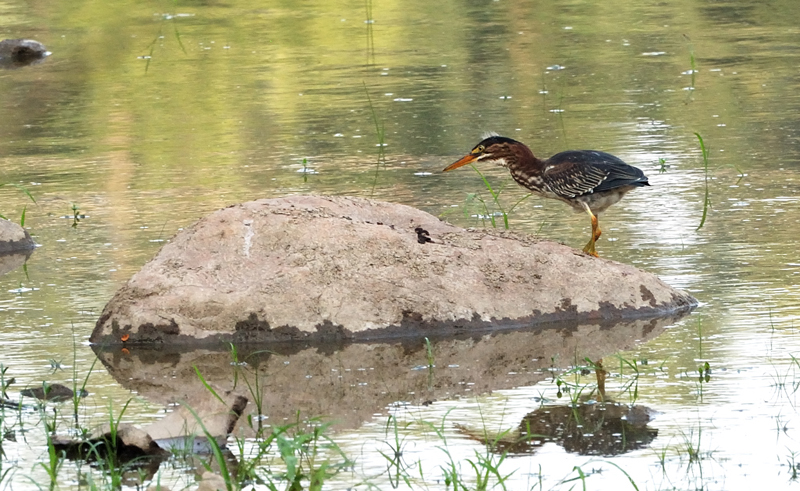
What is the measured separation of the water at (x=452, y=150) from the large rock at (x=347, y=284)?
0.40 meters

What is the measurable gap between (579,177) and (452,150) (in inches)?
145

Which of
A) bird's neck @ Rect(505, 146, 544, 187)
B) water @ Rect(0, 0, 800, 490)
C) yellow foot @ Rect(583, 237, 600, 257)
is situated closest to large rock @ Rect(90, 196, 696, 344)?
water @ Rect(0, 0, 800, 490)

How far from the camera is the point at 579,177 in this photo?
27.2 feet

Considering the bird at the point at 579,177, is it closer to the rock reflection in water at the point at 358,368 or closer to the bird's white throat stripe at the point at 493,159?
the bird's white throat stripe at the point at 493,159

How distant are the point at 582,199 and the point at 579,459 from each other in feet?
10.6

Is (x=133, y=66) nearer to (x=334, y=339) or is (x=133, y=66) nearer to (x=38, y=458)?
(x=334, y=339)

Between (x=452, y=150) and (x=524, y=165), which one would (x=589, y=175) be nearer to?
(x=524, y=165)

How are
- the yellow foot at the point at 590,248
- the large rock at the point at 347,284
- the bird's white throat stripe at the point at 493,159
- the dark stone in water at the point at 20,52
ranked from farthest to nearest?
the dark stone in water at the point at 20,52, the bird's white throat stripe at the point at 493,159, the yellow foot at the point at 590,248, the large rock at the point at 347,284

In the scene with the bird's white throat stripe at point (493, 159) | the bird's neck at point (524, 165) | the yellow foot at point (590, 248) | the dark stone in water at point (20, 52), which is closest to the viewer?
the yellow foot at point (590, 248)

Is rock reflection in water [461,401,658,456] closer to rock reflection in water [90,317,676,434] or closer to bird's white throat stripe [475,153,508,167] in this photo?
rock reflection in water [90,317,676,434]

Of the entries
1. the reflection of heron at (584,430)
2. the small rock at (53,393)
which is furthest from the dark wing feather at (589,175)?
the small rock at (53,393)

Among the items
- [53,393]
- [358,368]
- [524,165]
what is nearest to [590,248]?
[524,165]

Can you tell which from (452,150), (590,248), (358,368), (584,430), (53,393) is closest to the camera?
(584,430)

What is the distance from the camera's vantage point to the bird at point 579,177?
27.1 ft
